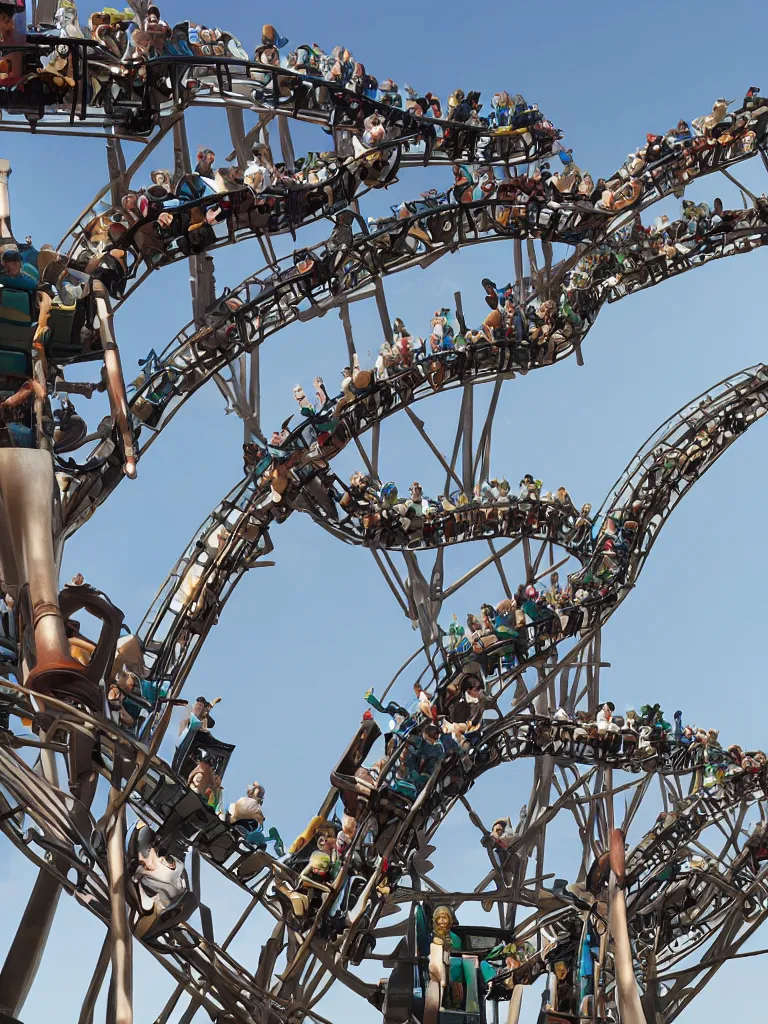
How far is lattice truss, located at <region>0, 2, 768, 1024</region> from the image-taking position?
321 inches

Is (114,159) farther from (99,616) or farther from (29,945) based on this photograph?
(29,945)

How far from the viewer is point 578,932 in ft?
40.4

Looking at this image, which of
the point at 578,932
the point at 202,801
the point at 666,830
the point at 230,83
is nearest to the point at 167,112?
the point at 230,83

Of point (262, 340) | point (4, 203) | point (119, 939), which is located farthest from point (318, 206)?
point (119, 939)

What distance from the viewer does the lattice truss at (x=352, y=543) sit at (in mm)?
8156

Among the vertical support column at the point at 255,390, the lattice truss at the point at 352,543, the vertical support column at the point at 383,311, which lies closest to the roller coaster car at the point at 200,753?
the lattice truss at the point at 352,543

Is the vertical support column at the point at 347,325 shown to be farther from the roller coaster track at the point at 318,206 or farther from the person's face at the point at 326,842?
the person's face at the point at 326,842

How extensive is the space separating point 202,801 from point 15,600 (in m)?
3.09

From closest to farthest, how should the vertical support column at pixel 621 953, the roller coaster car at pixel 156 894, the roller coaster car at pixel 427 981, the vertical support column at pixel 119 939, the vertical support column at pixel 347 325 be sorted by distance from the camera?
the vertical support column at pixel 119 939 < the vertical support column at pixel 621 953 < the roller coaster car at pixel 156 894 < the roller coaster car at pixel 427 981 < the vertical support column at pixel 347 325

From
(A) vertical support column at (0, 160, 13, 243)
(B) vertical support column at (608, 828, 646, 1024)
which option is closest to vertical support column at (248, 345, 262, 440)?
(A) vertical support column at (0, 160, 13, 243)

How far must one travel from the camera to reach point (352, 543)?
559 inches

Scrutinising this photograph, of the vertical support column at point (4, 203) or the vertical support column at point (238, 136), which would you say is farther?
the vertical support column at point (238, 136)

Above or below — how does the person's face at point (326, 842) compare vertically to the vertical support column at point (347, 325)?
below

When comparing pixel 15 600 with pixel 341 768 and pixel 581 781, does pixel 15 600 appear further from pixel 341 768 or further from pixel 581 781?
pixel 581 781
